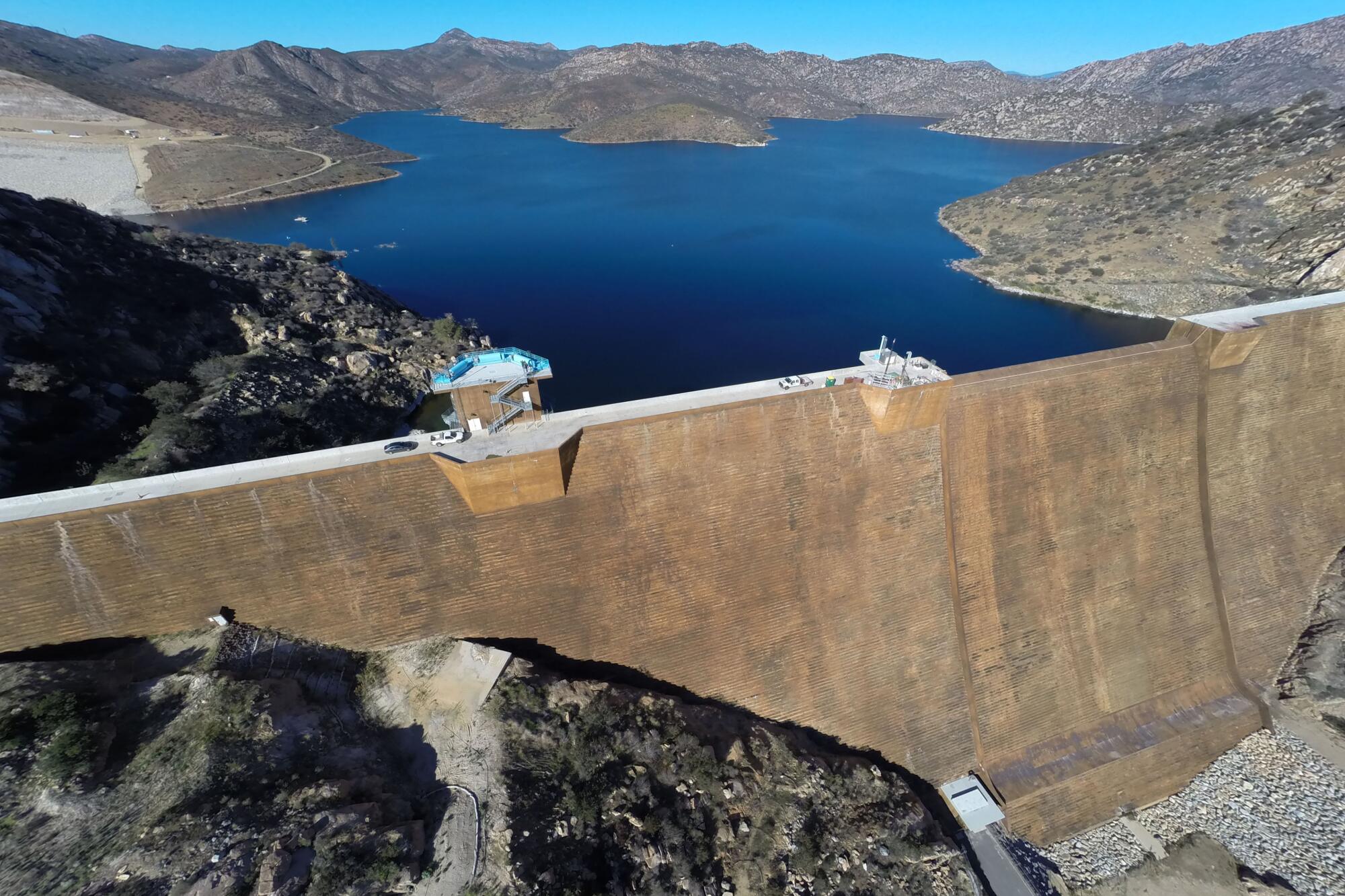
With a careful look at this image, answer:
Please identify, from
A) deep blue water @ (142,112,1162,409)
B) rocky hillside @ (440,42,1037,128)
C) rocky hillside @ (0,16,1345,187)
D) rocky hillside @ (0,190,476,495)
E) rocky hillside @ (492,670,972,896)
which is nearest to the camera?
rocky hillside @ (492,670,972,896)

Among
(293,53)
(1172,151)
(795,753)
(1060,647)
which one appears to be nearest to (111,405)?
(795,753)

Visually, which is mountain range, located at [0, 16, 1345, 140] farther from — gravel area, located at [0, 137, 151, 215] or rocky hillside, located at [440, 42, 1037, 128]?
gravel area, located at [0, 137, 151, 215]

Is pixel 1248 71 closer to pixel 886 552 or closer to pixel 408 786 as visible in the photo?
pixel 886 552

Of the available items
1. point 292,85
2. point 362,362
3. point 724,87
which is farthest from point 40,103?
point 724,87

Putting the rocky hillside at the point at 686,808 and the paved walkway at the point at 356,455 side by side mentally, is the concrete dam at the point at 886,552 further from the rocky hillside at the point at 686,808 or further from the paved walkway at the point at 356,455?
the rocky hillside at the point at 686,808

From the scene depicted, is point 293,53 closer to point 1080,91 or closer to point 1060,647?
A: point 1080,91

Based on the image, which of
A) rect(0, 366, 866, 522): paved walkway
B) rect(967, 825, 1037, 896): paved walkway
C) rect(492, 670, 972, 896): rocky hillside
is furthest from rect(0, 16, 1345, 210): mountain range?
rect(967, 825, 1037, 896): paved walkway
